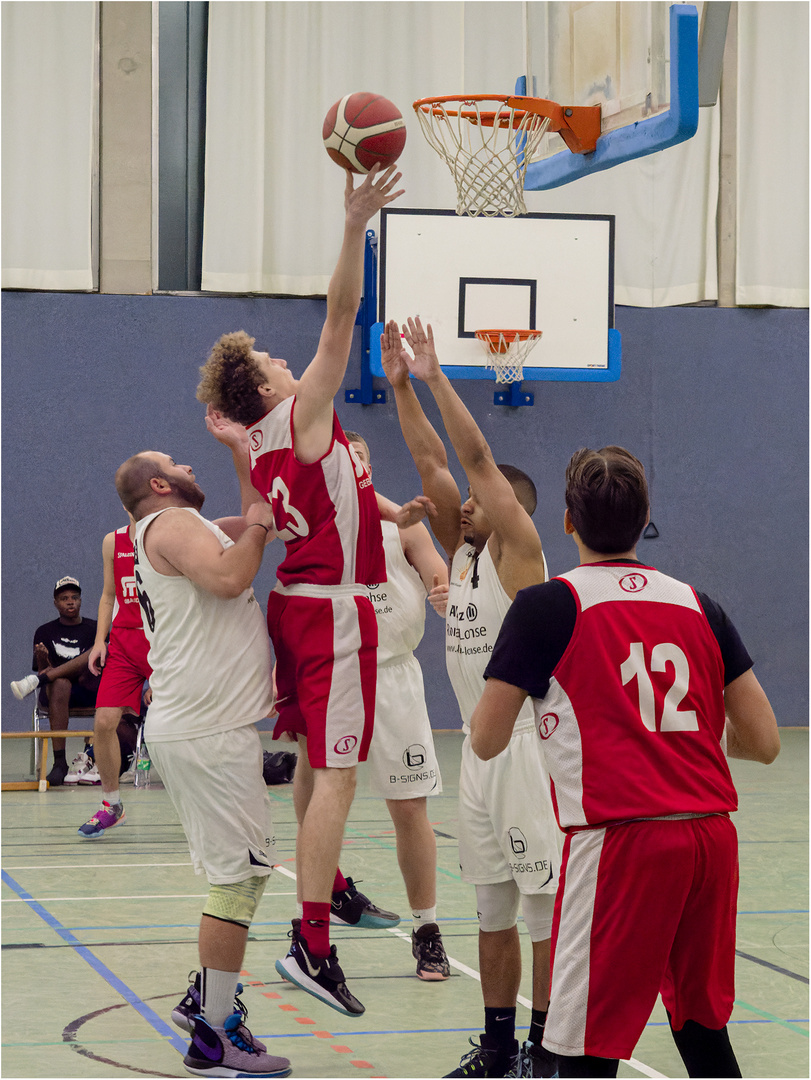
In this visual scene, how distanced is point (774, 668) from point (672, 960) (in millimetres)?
10820

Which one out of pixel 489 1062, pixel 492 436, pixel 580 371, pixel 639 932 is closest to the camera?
pixel 639 932

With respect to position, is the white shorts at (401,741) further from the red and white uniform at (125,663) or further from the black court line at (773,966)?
the red and white uniform at (125,663)

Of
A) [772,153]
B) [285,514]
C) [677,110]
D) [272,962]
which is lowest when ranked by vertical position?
[272,962]

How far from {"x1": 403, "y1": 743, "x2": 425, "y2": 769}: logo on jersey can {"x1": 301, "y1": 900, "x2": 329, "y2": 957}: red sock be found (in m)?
1.13

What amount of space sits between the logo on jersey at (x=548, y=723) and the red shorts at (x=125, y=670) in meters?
5.03

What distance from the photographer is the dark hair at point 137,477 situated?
3.99m

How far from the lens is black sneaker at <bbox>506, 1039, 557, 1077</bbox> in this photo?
3553 mm

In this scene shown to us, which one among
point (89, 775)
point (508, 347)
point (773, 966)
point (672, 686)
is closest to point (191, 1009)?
point (672, 686)

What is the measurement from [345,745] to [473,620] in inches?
22.5

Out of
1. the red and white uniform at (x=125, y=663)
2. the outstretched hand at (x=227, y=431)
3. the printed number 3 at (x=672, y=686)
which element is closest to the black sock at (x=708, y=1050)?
the printed number 3 at (x=672, y=686)

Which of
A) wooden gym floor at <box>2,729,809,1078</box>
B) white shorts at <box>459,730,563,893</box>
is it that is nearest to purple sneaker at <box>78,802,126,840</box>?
wooden gym floor at <box>2,729,809,1078</box>

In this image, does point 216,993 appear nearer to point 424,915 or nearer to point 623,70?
point 424,915

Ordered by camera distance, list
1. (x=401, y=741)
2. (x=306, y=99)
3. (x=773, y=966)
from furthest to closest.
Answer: (x=306, y=99)
(x=401, y=741)
(x=773, y=966)

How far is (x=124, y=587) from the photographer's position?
8.05m
